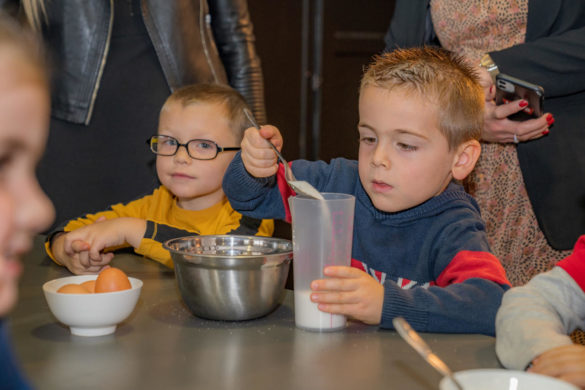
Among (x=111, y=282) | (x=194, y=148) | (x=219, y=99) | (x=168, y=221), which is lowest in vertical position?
(x=168, y=221)

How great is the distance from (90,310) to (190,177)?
83cm

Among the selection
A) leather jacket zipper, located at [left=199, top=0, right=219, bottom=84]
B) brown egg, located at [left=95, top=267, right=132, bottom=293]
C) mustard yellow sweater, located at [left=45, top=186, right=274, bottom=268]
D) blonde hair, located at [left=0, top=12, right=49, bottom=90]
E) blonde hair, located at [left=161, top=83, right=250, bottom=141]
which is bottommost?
mustard yellow sweater, located at [left=45, top=186, right=274, bottom=268]

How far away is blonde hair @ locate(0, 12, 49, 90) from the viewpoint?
40 cm

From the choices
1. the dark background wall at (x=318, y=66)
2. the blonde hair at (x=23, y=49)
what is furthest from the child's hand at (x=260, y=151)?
the dark background wall at (x=318, y=66)

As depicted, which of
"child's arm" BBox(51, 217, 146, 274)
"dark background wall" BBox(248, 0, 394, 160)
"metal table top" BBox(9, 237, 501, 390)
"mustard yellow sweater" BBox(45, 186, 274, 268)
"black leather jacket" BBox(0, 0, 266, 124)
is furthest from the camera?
"dark background wall" BBox(248, 0, 394, 160)

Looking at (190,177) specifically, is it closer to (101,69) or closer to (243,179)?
(243,179)

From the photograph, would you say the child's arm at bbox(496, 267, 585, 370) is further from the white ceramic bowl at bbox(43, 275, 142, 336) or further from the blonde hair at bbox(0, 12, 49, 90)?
the blonde hair at bbox(0, 12, 49, 90)

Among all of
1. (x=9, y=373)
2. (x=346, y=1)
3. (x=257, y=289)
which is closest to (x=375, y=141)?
(x=257, y=289)

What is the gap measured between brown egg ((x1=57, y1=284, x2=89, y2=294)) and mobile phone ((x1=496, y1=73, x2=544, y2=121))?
3.82 ft

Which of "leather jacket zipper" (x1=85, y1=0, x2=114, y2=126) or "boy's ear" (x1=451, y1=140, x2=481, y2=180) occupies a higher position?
"leather jacket zipper" (x1=85, y1=0, x2=114, y2=126)

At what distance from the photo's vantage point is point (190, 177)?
1748 millimetres

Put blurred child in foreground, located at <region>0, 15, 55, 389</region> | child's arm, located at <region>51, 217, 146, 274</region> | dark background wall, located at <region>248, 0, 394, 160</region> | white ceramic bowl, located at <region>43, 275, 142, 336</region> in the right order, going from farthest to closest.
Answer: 1. dark background wall, located at <region>248, 0, 394, 160</region>
2. child's arm, located at <region>51, 217, 146, 274</region>
3. white ceramic bowl, located at <region>43, 275, 142, 336</region>
4. blurred child in foreground, located at <region>0, 15, 55, 389</region>

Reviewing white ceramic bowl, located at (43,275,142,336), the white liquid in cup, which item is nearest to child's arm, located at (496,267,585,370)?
the white liquid in cup

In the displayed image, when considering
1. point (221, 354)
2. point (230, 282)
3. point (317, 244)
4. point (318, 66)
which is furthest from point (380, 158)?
point (318, 66)
